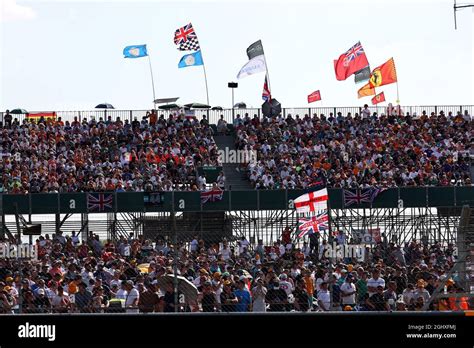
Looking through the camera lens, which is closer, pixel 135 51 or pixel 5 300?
pixel 5 300

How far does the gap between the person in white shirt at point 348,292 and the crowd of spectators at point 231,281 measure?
2 cm

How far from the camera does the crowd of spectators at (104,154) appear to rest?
3816 centimetres

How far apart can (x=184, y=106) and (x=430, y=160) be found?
39.0 feet

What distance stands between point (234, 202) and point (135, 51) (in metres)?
17.5

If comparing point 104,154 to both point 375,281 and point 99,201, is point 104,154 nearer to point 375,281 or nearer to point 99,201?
point 99,201

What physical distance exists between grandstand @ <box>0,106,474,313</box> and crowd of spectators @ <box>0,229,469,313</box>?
2.0 inches

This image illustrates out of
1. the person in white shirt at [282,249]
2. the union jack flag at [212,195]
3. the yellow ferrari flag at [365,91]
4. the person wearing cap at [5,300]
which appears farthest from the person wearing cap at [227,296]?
the yellow ferrari flag at [365,91]

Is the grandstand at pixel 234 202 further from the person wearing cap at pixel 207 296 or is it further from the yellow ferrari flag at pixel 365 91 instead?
the yellow ferrari flag at pixel 365 91

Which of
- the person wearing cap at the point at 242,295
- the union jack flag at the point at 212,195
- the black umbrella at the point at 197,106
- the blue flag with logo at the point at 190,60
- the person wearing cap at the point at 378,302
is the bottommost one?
the person wearing cap at the point at 378,302

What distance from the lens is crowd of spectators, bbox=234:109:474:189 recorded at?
1574 inches

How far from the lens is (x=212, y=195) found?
36.3 m

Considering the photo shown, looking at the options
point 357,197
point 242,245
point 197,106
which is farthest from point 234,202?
point 197,106
